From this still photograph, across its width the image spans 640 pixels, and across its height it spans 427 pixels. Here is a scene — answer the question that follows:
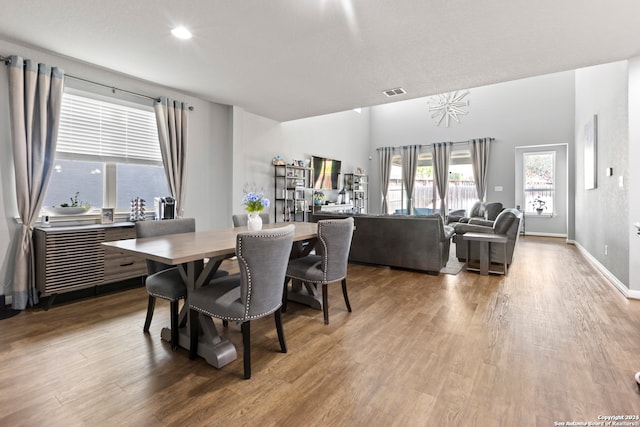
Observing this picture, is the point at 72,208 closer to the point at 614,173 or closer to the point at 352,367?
the point at 352,367

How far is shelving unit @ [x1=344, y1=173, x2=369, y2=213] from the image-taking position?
8.76 meters

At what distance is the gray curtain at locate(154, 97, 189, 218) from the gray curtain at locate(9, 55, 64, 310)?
1.14 metres

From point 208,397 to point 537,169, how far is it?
8984 mm

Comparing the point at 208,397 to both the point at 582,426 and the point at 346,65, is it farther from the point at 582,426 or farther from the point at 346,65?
the point at 346,65

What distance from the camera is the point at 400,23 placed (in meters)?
2.59

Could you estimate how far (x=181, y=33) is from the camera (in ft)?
9.07

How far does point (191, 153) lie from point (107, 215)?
5.04 ft

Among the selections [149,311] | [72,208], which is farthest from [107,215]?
[149,311]

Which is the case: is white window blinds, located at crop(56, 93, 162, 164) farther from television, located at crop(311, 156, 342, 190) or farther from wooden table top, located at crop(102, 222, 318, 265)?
television, located at crop(311, 156, 342, 190)

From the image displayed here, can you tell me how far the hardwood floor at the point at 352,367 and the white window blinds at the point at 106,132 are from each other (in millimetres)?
1815

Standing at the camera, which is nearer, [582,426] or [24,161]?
[582,426]

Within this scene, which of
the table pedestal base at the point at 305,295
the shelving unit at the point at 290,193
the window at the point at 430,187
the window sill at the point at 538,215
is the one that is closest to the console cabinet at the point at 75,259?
the table pedestal base at the point at 305,295

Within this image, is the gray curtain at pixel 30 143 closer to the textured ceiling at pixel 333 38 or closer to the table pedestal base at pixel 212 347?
the textured ceiling at pixel 333 38

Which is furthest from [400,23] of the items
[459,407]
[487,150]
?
[487,150]
